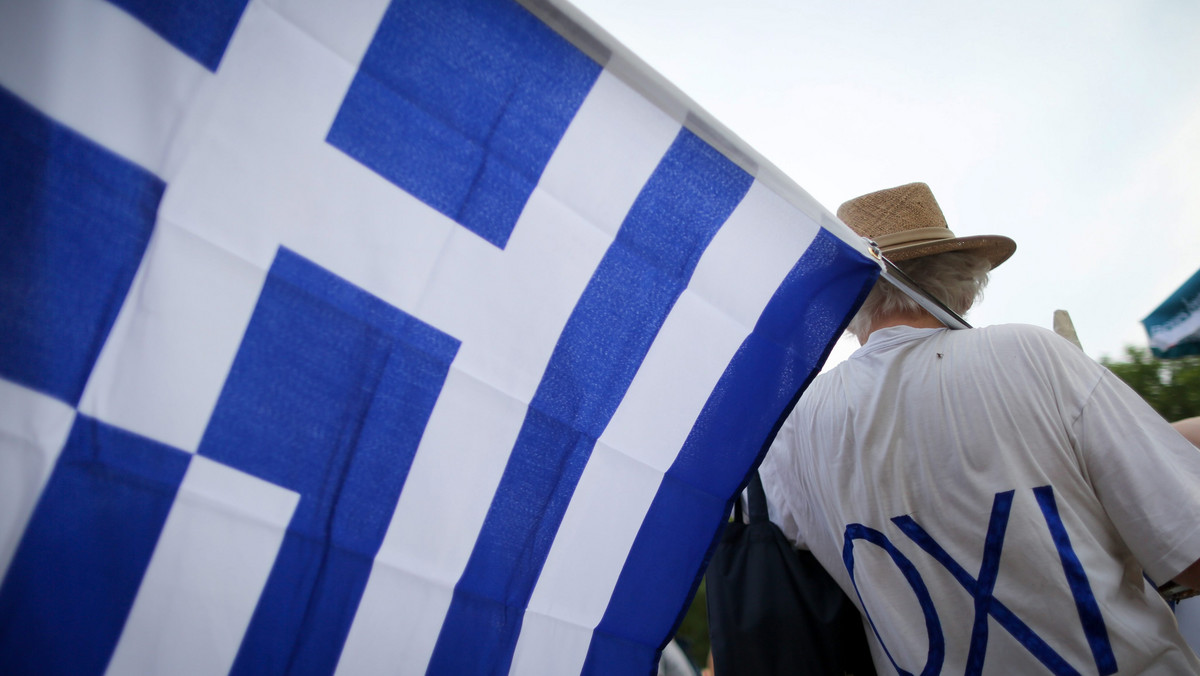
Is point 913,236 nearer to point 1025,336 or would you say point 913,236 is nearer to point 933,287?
point 933,287

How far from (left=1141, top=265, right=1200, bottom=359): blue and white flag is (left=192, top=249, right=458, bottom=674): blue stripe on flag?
626cm

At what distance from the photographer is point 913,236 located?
1.81m

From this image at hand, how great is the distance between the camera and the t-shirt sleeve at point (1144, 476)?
120cm

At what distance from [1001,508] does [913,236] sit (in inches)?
30.9

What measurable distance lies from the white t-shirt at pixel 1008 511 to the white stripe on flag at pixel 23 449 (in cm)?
139

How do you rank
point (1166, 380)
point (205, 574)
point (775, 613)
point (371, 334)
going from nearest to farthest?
point (205, 574) → point (371, 334) → point (775, 613) → point (1166, 380)

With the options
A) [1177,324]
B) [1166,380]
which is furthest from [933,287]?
[1166,380]

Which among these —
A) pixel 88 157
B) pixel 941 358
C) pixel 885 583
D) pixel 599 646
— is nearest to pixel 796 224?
pixel 941 358

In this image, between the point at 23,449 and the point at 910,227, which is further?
the point at 910,227

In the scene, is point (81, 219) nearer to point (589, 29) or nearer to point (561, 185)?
point (561, 185)

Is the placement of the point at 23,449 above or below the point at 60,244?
below

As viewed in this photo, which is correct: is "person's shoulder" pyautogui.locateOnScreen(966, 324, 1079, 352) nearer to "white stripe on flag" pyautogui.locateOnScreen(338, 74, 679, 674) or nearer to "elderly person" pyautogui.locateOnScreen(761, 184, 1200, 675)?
"elderly person" pyautogui.locateOnScreen(761, 184, 1200, 675)

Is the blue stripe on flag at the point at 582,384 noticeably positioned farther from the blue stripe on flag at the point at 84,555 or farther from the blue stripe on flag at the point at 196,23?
the blue stripe on flag at the point at 196,23

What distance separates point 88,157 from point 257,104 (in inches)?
8.3
